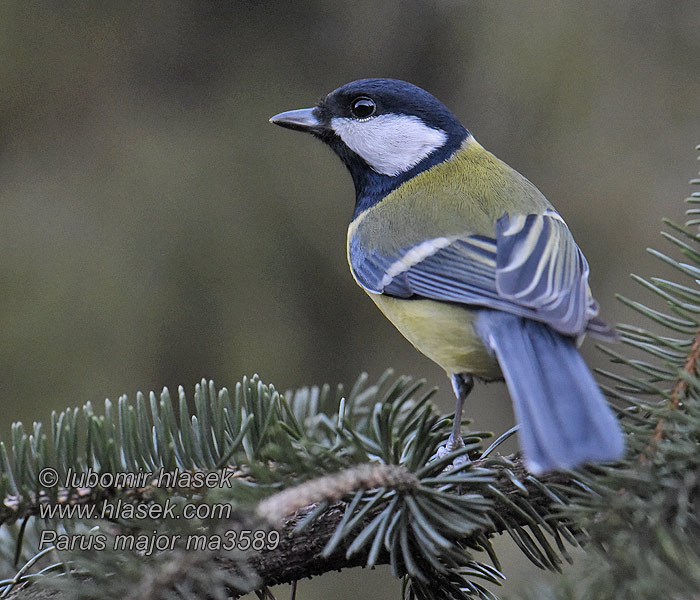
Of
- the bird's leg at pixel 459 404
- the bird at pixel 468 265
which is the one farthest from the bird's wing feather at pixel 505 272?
the bird's leg at pixel 459 404

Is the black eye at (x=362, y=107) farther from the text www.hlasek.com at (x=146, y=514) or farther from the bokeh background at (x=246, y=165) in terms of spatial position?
the text www.hlasek.com at (x=146, y=514)

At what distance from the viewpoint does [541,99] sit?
5.78ft

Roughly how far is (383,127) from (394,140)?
4 centimetres

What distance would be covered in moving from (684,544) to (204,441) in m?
0.51

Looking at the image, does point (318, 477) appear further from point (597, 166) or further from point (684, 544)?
point (597, 166)

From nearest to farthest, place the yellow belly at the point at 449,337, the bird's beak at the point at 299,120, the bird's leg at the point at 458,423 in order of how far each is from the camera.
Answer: the bird's leg at the point at 458,423 → the yellow belly at the point at 449,337 → the bird's beak at the point at 299,120

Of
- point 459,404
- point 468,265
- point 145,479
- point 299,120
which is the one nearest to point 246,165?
point 299,120

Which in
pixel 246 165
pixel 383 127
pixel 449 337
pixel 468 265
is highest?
pixel 383 127

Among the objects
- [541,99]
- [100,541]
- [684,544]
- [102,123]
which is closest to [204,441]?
[100,541]

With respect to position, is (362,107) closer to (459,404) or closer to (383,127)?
(383,127)

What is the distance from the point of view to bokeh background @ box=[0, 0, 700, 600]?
1.60m

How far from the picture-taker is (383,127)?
5.32ft

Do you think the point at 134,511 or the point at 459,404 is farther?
the point at 459,404

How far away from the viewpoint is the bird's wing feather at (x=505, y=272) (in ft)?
3.45
